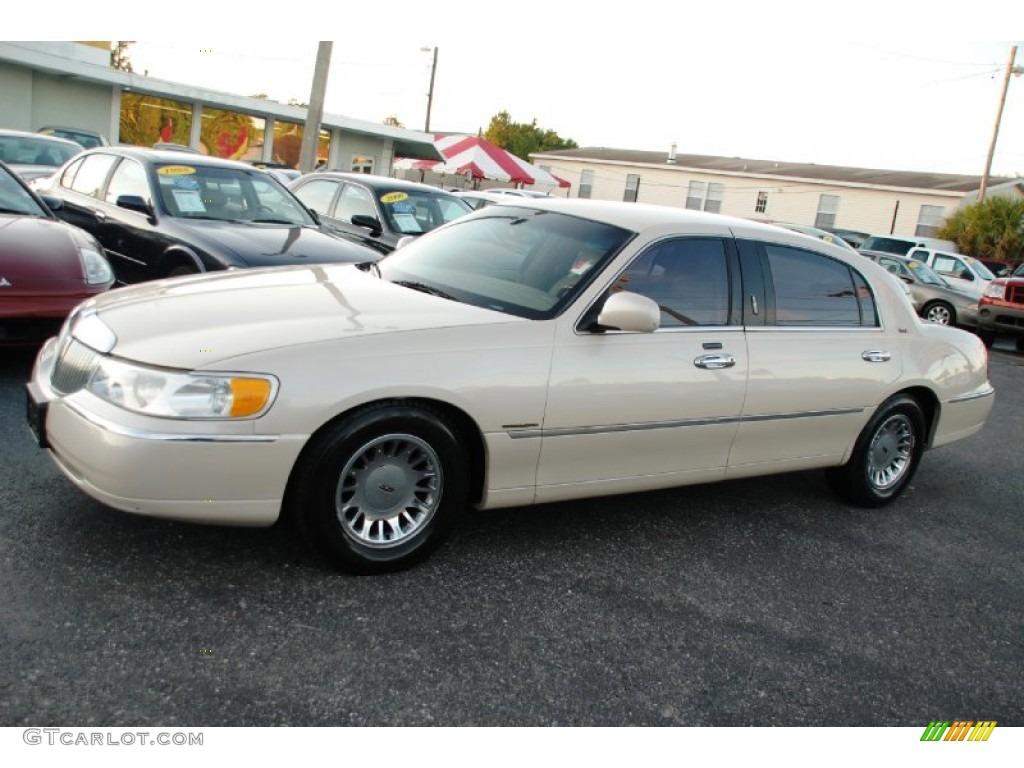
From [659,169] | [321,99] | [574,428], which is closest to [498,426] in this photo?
[574,428]

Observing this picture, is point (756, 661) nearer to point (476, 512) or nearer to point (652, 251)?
point (476, 512)

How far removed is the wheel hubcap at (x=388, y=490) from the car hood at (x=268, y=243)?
3329 millimetres

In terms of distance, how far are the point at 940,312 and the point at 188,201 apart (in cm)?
1412

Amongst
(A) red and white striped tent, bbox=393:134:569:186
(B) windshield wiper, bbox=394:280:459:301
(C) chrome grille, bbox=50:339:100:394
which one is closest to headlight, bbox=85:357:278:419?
(C) chrome grille, bbox=50:339:100:394

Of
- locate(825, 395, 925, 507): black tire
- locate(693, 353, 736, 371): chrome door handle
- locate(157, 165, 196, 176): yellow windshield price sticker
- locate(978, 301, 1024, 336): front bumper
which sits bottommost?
locate(825, 395, 925, 507): black tire

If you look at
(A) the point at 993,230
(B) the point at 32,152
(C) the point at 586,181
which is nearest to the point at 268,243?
(B) the point at 32,152

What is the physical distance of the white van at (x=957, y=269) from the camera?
56.4 ft

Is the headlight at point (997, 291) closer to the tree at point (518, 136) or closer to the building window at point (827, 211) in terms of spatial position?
the building window at point (827, 211)

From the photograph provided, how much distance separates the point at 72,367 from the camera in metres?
3.45

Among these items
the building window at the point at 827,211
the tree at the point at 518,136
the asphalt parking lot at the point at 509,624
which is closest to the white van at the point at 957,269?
the asphalt parking lot at the point at 509,624

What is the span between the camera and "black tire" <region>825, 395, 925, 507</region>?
5.11 m

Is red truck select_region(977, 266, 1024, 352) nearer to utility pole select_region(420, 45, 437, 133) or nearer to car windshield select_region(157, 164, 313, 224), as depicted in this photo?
car windshield select_region(157, 164, 313, 224)

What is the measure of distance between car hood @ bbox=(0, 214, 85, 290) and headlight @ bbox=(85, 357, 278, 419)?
2.67 m

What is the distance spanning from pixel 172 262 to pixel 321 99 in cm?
1105
